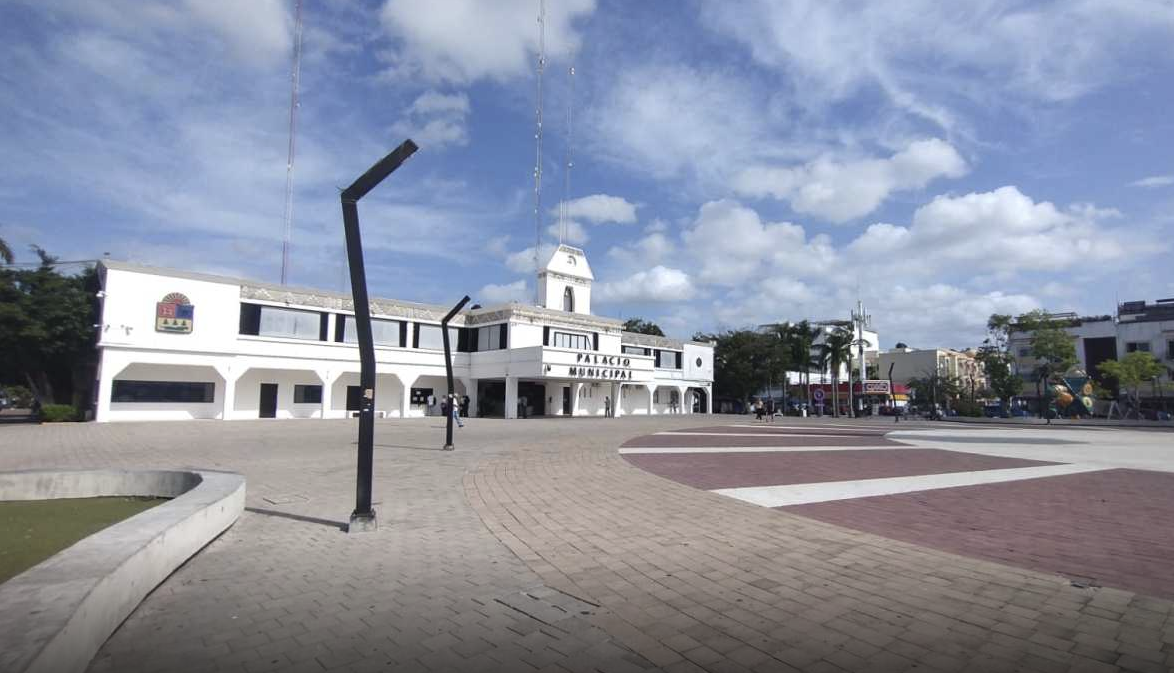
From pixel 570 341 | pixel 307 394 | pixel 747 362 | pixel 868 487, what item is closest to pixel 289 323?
pixel 307 394

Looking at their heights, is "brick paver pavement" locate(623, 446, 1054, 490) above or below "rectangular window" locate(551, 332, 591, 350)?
below

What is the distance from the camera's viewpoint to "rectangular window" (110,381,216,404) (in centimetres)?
2891

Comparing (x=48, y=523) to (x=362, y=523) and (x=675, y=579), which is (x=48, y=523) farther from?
(x=675, y=579)

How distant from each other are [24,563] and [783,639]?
552cm

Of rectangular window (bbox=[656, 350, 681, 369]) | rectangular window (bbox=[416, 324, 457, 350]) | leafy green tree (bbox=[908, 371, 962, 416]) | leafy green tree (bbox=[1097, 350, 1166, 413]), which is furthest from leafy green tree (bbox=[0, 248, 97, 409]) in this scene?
leafy green tree (bbox=[908, 371, 962, 416])

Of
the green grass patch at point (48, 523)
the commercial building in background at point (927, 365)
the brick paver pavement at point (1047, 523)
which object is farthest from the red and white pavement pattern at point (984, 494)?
the commercial building in background at point (927, 365)

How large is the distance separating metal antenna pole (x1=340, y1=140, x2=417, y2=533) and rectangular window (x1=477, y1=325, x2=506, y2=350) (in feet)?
110

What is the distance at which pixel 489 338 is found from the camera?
41781mm

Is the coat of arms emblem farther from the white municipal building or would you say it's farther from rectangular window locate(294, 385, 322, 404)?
rectangular window locate(294, 385, 322, 404)

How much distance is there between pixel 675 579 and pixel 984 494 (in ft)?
22.6

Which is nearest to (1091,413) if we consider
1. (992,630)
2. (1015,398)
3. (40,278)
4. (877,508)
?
(1015,398)

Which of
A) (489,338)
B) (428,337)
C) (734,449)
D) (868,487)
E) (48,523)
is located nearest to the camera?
(48,523)

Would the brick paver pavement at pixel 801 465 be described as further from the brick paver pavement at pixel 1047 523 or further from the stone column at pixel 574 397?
the stone column at pixel 574 397

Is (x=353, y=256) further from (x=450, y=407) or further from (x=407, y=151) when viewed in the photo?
(x=450, y=407)
